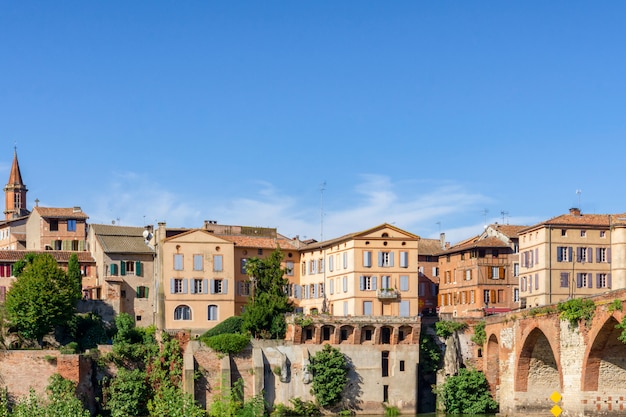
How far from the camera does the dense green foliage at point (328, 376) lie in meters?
78.5

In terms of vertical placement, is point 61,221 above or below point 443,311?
above

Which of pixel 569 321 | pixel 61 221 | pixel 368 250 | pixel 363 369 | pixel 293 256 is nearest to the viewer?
pixel 569 321

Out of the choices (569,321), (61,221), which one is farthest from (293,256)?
(569,321)

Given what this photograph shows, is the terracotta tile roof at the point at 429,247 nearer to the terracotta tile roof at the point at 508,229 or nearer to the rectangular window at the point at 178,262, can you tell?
the terracotta tile roof at the point at 508,229

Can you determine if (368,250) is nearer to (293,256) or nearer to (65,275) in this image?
(293,256)

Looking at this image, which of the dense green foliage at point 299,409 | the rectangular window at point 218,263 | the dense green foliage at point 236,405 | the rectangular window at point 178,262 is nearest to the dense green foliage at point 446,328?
the dense green foliage at point 299,409

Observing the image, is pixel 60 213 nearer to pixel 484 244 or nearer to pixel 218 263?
pixel 218 263

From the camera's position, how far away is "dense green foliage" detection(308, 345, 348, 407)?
78.5 m

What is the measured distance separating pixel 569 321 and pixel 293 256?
2979 centimetres

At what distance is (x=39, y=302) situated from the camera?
79.8 m

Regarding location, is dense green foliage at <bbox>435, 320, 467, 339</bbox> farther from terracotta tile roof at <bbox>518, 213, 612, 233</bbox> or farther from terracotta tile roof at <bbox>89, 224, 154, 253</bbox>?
terracotta tile roof at <bbox>89, 224, 154, 253</bbox>

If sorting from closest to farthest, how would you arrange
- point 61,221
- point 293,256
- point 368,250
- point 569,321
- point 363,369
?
1. point 569,321
2. point 363,369
3. point 368,250
4. point 293,256
5. point 61,221

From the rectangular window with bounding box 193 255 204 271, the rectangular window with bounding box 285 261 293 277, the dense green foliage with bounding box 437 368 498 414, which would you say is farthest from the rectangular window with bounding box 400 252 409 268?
the rectangular window with bounding box 193 255 204 271

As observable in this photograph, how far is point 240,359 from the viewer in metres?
78.8
